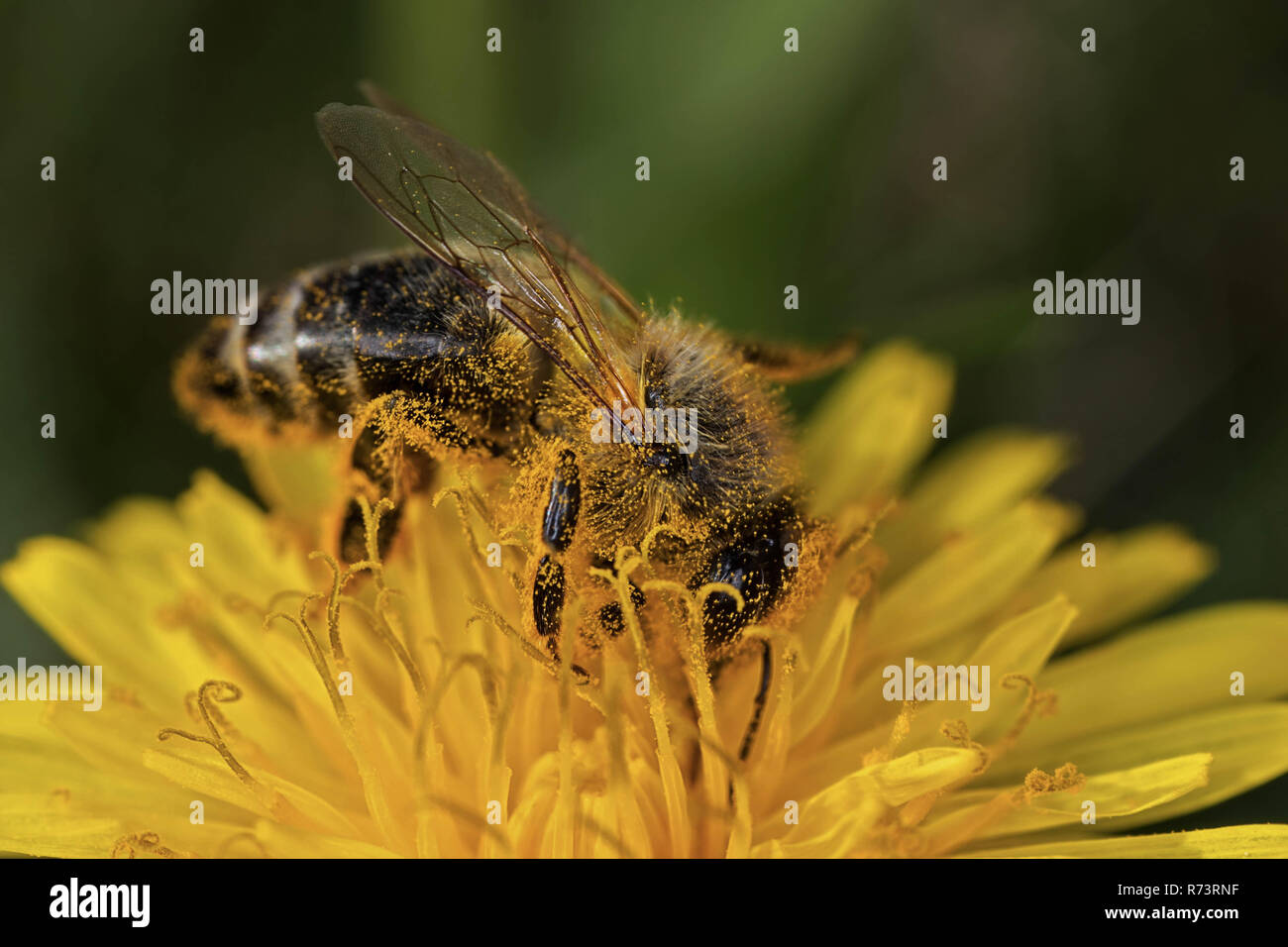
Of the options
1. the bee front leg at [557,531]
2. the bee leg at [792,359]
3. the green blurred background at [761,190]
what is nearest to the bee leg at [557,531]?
the bee front leg at [557,531]

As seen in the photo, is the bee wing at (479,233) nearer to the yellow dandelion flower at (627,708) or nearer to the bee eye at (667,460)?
the bee eye at (667,460)

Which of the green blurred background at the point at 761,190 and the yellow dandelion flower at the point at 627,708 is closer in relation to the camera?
the yellow dandelion flower at the point at 627,708

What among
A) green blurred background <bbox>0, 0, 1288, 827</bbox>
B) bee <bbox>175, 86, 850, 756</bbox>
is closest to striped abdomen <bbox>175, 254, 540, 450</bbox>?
bee <bbox>175, 86, 850, 756</bbox>

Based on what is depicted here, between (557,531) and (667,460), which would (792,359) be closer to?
(667,460)

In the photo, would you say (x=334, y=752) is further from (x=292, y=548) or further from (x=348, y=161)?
(x=348, y=161)

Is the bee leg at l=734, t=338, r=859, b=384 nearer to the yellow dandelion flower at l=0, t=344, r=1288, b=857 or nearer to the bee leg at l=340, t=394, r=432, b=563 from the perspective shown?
the yellow dandelion flower at l=0, t=344, r=1288, b=857

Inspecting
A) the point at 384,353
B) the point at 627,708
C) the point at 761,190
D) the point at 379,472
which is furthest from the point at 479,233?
the point at 761,190
